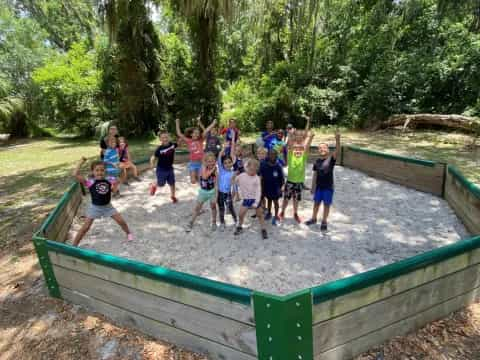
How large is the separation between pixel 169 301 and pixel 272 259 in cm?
204

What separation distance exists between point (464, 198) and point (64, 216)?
6677 mm

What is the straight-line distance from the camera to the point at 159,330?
3.04 metres

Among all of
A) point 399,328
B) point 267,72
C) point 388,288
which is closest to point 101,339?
point 388,288

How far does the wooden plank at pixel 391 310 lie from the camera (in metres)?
2.56

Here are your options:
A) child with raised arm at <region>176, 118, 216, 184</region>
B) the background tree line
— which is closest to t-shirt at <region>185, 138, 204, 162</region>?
child with raised arm at <region>176, 118, 216, 184</region>

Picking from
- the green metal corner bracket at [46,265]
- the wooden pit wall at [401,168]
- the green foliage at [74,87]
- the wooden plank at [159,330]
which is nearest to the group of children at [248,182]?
the green metal corner bracket at [46,265]

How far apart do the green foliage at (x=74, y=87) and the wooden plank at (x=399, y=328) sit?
718 inches

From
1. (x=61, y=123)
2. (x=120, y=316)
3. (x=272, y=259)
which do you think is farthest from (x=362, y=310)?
(x=61, y=123)

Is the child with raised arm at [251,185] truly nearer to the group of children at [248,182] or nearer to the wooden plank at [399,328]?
the group of children at [248,182]

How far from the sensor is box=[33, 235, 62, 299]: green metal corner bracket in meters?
3.57

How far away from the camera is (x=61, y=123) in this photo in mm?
19453

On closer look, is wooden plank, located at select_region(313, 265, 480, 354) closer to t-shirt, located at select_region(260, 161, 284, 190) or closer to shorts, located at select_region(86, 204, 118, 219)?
t-shirt, located at select_region(260, 161, 284, 190)

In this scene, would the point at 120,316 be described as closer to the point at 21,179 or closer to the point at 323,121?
the point at 21,179

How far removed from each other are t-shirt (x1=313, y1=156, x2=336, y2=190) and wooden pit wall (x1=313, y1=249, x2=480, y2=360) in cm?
226
